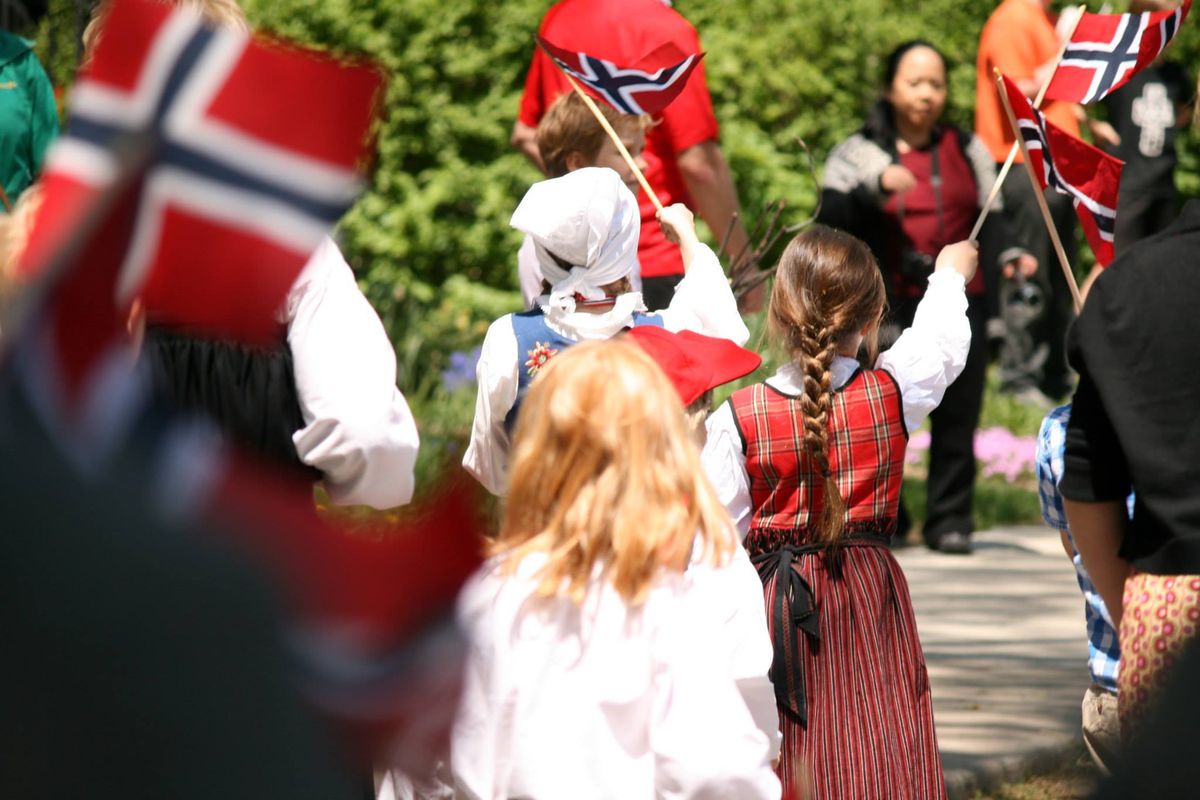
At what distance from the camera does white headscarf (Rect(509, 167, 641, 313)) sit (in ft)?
12.8

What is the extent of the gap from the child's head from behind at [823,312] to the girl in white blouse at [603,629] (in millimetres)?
Result: 1292

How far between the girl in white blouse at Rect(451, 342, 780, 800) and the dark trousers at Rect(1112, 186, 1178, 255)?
645 cm

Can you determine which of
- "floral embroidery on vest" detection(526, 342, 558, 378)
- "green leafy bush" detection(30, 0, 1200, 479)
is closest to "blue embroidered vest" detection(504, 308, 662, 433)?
"floral embroidery on vest" detection(526, 342, 558, 378)

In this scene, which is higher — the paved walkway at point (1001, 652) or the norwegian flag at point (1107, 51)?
the norwegian flag at point (1107, 51)

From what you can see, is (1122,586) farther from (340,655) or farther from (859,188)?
(859,188)

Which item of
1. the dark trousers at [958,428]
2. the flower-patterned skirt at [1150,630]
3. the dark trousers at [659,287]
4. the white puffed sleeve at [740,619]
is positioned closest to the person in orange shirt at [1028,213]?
the dark trousers at [958,428]

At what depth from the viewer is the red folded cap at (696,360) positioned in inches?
137

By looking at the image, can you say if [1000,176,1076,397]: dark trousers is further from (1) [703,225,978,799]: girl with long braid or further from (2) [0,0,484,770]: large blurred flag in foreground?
(2) [0,0,484,770]: large blurred flag in foreground

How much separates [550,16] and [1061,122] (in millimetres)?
3239

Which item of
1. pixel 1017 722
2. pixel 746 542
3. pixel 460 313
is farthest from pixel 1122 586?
pixel 460 313

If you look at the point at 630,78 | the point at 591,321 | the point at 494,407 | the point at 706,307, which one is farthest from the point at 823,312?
the point at 630,78

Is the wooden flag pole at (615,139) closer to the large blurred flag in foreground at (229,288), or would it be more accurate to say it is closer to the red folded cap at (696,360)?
the red folded cap at (696,360)

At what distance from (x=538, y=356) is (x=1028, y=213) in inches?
271

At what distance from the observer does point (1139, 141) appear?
8406 mm
